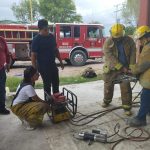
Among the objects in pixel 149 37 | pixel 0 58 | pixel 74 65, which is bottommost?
pixel 74 65

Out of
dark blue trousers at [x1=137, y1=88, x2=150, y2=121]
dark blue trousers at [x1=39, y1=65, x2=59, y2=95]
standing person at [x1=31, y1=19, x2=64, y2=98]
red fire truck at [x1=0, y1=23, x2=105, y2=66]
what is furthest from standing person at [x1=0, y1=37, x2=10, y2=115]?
red fire truck at [x1=0, y1=23, x2=105, y2=66]

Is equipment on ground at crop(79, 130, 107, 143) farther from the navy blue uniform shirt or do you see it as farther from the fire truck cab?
the fire truck cab

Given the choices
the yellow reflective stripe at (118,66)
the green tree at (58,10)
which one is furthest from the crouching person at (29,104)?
the green tree at (58,10)

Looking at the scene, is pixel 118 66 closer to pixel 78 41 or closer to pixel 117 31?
pixel 117 31

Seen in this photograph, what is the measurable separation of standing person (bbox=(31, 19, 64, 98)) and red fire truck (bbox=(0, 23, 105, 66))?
358 inches

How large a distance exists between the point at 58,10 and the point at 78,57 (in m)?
21.1

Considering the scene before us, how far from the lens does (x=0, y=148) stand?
13.6ft

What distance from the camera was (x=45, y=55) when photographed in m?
5.54

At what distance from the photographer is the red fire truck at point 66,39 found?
14.5 meters

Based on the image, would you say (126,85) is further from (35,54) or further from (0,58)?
(0,58)

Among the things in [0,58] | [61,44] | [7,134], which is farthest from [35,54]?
[61,44]

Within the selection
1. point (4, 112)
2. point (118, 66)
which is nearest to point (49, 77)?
point (4, 112)

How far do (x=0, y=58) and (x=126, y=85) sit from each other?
2490 mm

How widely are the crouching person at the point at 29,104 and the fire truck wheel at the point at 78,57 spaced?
10383 millimetres
